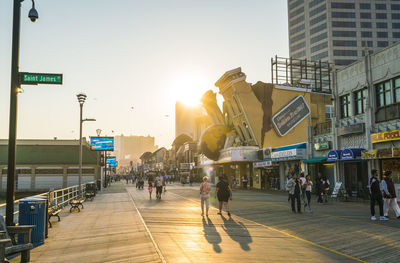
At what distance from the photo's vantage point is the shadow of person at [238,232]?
9.12 meters

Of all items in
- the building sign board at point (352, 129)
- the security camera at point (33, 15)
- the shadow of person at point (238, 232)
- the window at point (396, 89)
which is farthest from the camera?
the building sign board at point (352, 129)

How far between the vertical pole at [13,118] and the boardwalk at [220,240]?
1304 millimetres

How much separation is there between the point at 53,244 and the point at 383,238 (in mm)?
8727

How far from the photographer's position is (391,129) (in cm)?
2175

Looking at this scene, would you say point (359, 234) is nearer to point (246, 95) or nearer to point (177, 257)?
point (177, 257)

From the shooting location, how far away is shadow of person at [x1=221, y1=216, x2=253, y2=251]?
9.12 m

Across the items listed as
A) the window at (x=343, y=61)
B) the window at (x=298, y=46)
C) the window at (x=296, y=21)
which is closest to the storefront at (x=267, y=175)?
the window at (x=343, y=61)

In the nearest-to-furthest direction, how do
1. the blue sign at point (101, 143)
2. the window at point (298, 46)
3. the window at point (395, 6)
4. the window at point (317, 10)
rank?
the blue sign at point (101, 143), the window at point (395, 6), the window at point (317, 10), the window at point (298, 46)

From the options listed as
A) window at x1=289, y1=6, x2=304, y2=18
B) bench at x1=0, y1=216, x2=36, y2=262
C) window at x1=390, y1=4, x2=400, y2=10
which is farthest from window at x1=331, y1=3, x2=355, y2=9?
bench at x1=0, y1=216, x2=36, y2=262

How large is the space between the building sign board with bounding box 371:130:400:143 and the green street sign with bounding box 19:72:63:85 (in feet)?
60.5

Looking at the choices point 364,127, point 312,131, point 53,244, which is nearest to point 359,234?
point 53,244

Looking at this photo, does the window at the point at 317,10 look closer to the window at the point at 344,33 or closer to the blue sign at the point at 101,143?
the window at the point at 344,33

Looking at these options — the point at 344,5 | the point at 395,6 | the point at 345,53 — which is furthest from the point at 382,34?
the point at 344,5

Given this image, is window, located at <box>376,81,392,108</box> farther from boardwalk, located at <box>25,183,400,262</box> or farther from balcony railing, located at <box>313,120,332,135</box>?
boardwalk, located at <box>25,183,400,262</box>
